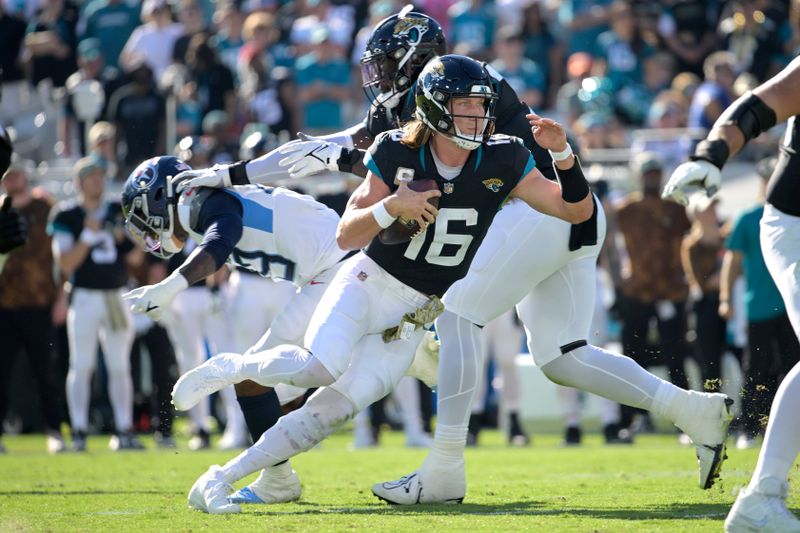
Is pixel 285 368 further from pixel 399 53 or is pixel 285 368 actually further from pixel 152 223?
pixel 399 53

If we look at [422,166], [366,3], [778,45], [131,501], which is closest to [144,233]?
[131,501]

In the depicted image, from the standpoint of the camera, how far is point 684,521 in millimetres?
5070

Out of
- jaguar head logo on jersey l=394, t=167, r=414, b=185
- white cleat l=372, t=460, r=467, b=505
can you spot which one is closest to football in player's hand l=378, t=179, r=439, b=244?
jaguar head logo on jersey l=394, t=167, r=414, b=185

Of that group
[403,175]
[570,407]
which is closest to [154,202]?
[403,175]

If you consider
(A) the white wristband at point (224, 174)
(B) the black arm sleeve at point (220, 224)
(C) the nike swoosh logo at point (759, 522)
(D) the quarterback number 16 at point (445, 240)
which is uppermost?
(D) the quarterback number 16 at point (445, 240)

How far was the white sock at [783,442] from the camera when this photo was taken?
458 centimetres

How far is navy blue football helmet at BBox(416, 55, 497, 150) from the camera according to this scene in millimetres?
5383

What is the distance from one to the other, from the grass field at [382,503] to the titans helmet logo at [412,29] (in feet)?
7.09

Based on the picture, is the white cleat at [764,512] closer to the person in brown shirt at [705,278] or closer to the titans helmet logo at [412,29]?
the titans helmet logo at [412,29]

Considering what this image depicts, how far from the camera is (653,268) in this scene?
36.8ft

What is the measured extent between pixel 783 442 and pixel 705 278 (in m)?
6.52

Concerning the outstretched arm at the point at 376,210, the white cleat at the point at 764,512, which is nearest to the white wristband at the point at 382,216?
the outstretched arm at the point at 376,210

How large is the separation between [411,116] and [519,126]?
0.49 metres

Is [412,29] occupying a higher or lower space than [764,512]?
higher
